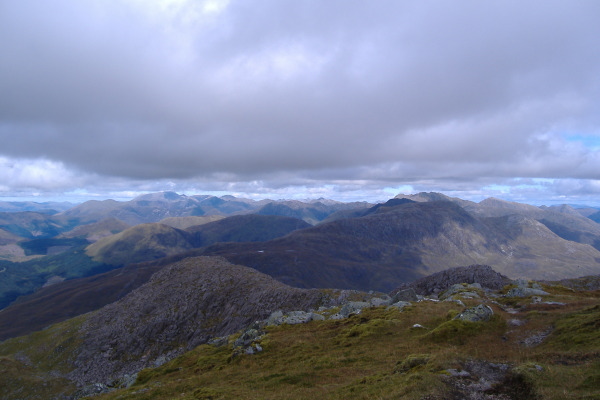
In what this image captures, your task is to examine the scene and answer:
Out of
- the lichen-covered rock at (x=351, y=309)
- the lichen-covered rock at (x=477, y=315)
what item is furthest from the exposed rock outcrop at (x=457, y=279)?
the lichen-covered rock at (x=477, y=315)

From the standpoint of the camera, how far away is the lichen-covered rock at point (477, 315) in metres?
40.0

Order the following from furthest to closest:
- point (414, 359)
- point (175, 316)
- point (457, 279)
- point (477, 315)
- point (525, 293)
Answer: point (457, 279) → point (175, 316) → point (525, 293) → point (477, 315) → point (414, 359)

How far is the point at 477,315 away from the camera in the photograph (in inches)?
1594

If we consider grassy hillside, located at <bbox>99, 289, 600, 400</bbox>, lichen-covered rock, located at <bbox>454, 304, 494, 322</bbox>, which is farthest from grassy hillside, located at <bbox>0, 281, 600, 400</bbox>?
lichen-covered rock, located at <bbox>454, 304, 494, 322</bbox>

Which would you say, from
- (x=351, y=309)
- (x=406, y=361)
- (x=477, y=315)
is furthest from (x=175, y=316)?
(x=406, y=361)

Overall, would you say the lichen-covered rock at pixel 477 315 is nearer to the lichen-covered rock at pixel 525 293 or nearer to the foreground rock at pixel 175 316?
the lichen-covered rock at pixel 525 293

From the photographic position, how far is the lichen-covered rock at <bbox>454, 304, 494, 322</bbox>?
40.0 meters

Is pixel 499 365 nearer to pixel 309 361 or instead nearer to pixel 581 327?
pixel 581 327

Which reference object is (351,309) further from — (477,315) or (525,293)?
(525,293)

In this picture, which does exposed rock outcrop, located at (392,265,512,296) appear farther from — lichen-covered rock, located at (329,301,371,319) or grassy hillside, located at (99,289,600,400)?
grassy hillside, located at (99,289,600,400)

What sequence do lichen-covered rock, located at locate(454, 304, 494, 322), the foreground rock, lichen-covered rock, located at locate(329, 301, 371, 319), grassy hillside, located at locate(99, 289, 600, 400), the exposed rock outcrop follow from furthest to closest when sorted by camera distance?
the exposed rock outcrop < the foreground rock < lichen-covered rock, located at locate(329, 301, 371, 319) < lichen-covered rock, located at locate(454, 304, 494, 322) < grassy hillside, located at locate(99, 289, 600, 400)

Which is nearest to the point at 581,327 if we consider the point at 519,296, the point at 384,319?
the point at 384,319

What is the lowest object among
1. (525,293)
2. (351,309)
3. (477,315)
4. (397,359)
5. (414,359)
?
(351,309)

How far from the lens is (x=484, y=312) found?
41000 mm
